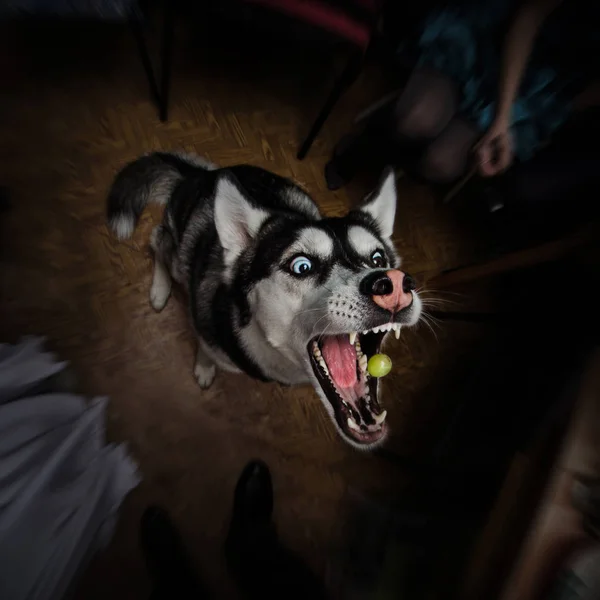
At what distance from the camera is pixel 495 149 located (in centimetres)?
178

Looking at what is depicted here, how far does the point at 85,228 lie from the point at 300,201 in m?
0.96

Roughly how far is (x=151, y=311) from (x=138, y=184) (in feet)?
1.76

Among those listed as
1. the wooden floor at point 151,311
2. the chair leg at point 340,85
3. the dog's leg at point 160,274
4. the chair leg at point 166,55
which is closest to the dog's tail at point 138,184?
the dog's leg at point 160,274

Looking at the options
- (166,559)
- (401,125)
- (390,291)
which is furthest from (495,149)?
(166,559)

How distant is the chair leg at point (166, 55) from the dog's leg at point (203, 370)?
1.11m

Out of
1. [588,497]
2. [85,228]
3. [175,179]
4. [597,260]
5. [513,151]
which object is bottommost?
[588,497]

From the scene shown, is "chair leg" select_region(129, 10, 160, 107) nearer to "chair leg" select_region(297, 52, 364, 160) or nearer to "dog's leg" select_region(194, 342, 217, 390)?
"chair leg" select_region(297, 52, 364, 160)

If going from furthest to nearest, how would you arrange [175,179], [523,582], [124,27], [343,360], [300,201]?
1. [124,27]
2. [175,179]
3. [300,201]
4. [343,360]
5. [523,582]

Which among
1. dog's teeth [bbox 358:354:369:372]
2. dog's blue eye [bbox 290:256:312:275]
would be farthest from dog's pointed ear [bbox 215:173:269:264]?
dog's teeth [bbox 358:354:369:372]

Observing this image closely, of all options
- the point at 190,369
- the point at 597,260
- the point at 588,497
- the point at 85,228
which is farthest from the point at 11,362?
the point at 597,260

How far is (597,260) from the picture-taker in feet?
5.32

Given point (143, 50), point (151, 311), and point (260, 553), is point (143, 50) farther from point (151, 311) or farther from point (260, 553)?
point (260, 553)

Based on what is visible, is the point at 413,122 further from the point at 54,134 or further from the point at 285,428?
the point at 54,134

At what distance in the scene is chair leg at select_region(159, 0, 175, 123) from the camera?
66.4 inches
